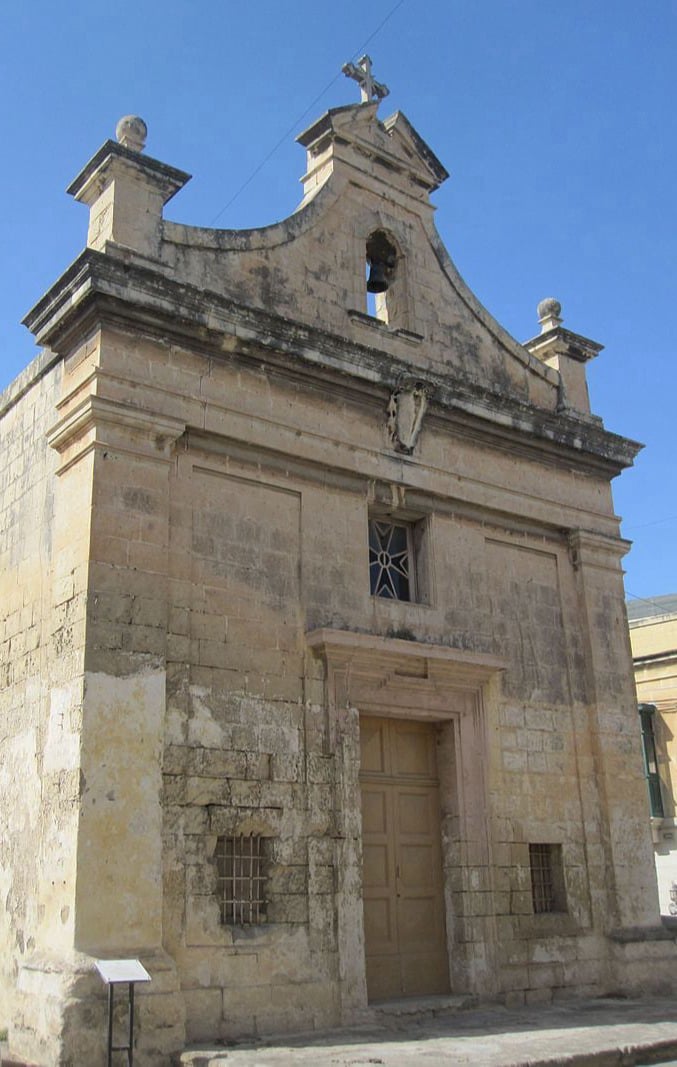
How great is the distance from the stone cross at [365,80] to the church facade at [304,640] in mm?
360

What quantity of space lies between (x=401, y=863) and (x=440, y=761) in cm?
107

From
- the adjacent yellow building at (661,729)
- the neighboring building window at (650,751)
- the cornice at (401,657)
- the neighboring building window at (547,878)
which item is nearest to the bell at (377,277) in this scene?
the cornice at (401,657)

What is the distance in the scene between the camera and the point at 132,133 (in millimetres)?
9914

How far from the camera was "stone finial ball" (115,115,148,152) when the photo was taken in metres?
9.91

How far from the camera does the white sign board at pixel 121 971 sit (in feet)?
22.7

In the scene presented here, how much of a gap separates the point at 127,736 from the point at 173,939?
1.53 metres

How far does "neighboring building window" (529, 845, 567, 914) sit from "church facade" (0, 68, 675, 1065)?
30 mm

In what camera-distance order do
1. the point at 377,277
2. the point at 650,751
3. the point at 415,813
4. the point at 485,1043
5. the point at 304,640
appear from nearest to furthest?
1. the point at 485,1043
2. the point at 304,640
3. the point at 415,813
4. the point at 377,277
5. the point at 650,751

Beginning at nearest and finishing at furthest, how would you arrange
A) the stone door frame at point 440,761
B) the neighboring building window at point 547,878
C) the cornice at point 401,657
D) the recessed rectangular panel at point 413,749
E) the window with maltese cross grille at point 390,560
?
the stone door frame at point 440,761 < the cornice at point 401,657 < the recessed rectangular panel at point 413,749 < the window with maltese cross grille at point 390,560 < the neighboring building window at point 547,878

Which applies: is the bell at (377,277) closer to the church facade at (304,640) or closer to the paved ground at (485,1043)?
the church facade at (304,640)

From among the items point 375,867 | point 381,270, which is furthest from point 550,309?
point 375,867

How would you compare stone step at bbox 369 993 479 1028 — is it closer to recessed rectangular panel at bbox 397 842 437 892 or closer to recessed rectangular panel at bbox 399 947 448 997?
recessed rectangular panel at bbox 399 947 448 997

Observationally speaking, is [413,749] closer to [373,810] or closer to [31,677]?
[373,810]

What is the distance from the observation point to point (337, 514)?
34.1 feet
